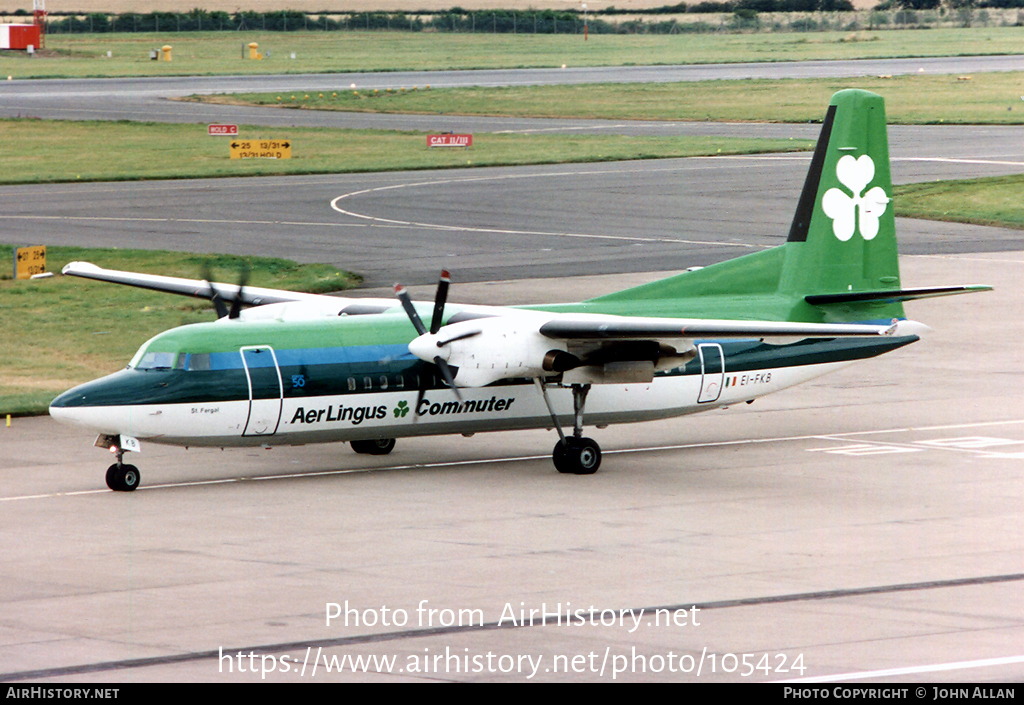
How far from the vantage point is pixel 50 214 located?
194 feet

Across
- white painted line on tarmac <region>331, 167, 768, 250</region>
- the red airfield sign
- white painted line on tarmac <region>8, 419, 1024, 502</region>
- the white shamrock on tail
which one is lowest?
white painted line on tarmac <region>331, 167, 768, 250</region>

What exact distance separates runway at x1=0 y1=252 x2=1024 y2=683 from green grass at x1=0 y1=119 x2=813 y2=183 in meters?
45.2

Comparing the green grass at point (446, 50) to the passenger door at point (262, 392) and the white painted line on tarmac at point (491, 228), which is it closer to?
the white painted line on tarmac at point (491, 228)

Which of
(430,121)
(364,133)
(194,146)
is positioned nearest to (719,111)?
(430,121)

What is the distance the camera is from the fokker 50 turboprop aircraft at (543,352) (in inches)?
942

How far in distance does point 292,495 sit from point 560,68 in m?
119

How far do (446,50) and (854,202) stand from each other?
475 ft

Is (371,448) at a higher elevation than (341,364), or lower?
lower

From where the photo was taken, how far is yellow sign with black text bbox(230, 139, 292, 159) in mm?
76588

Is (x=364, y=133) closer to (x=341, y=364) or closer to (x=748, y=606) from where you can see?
(x=341, y=364)

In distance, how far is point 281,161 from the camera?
76938mm

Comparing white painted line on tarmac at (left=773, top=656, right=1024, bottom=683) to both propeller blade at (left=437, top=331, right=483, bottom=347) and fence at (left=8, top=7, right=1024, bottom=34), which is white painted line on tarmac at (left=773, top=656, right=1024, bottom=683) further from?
fence at (left=8, top=7, right=1024, bottom=34)

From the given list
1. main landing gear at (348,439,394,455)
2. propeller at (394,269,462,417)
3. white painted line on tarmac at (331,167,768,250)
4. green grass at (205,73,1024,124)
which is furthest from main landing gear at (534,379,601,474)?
green grass at (205,73,1024,124)

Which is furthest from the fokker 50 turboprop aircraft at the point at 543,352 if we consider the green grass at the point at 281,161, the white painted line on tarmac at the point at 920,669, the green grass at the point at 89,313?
the green grass at the point at 281,161
